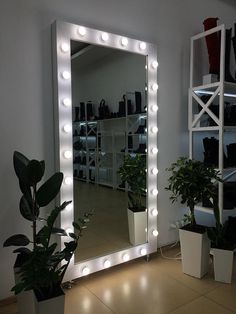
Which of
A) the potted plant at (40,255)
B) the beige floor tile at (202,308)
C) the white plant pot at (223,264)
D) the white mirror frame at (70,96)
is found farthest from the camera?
the white plant pot at (223,264)

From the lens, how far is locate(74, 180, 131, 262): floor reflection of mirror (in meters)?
1.87

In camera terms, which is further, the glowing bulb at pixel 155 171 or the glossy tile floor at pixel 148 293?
the glowing bulb at pixel 155 171

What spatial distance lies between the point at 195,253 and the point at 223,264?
193mm

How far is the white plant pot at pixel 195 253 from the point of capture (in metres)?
1.90

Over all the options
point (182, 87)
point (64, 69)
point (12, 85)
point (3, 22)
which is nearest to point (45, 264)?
point (12, 85)

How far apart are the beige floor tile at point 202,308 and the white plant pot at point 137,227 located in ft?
2.04

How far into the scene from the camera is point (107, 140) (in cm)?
198

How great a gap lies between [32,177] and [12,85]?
2.11 feet

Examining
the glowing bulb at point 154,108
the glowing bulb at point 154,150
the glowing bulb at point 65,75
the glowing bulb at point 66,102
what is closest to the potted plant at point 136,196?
the glowing bulb at point 154,150

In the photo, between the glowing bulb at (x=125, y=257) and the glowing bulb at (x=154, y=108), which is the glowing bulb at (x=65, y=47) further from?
the glowing bulb at (x=125, y=257)

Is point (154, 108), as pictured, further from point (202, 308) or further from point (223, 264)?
point (202, 308)

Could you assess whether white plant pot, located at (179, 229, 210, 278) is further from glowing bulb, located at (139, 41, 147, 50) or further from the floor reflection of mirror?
glowing bulb, located at (139, 41, 147, 50)

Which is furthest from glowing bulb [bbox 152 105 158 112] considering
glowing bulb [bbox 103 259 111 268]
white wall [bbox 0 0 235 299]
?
glowing bulb [bbox 103 259 111 268]

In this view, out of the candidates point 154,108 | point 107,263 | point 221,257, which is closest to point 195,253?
point 221,257
